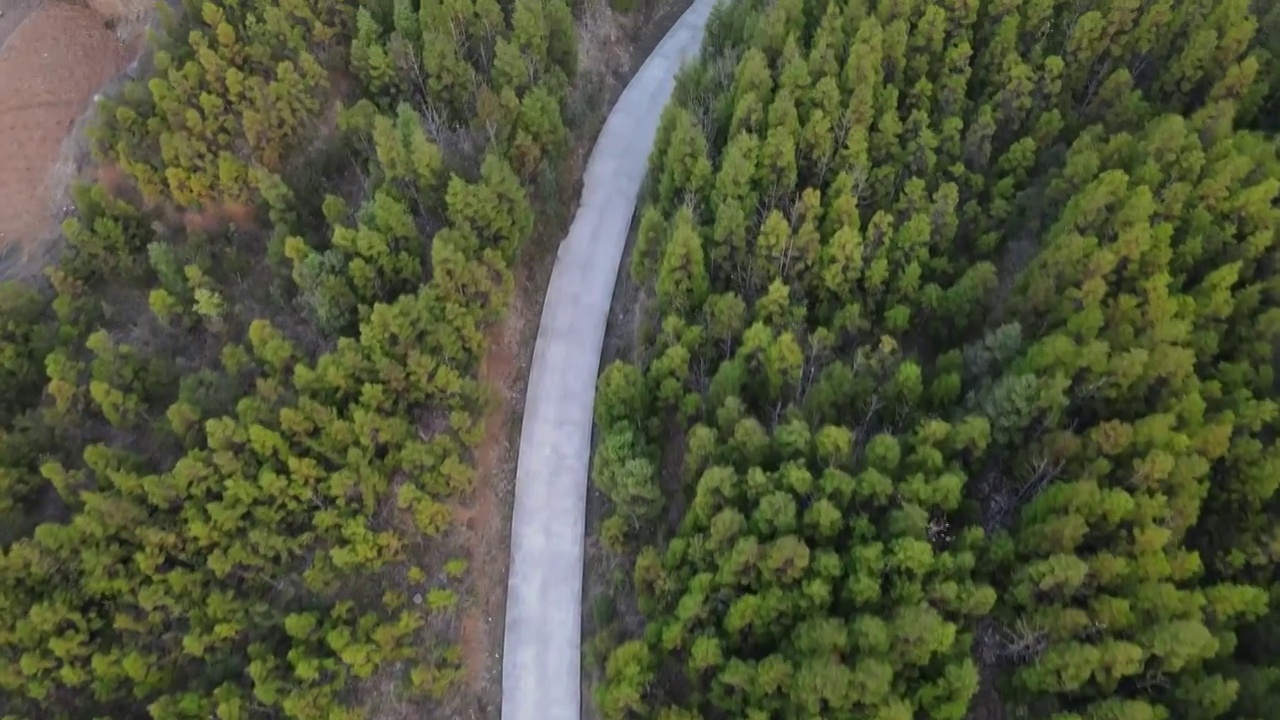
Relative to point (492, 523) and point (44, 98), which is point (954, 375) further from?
point (44, 98)

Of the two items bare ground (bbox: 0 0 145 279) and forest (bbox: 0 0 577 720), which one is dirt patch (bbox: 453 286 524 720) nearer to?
forest (bbox: 0 0 577 720)

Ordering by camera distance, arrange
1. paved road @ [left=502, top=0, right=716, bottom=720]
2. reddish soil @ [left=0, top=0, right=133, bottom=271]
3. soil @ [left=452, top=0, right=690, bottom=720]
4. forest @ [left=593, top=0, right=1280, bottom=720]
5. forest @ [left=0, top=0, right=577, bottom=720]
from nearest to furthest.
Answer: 1. forest @ [left=593, top=0, right=1280, bottom=720]
2. forest @ [left=0, top=0, right=577, bottom=720]
3. paved road @ [left=502, top=0, right=716, bottom=720]
4. soil @ [left=452, top=0, right=690, bottom=720]
5. reddish soil @ [left=0, top=0, right=133, bottom=271]

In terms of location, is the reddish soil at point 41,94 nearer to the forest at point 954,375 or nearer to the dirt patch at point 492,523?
the dirt patch at point 492,523

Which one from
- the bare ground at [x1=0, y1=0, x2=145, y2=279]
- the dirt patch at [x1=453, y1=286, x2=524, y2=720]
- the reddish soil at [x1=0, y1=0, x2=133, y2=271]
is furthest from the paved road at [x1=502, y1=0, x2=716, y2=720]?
the reddish soil at [x1=0, y1=0, x2=133, y2=271]

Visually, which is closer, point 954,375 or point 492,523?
point 954,375

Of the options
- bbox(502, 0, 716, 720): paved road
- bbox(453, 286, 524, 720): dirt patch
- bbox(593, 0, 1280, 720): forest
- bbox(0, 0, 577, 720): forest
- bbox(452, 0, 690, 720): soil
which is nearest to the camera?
bbox(593, 0, 1280, 720): forest

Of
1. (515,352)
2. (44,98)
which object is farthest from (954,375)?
(44,98)
